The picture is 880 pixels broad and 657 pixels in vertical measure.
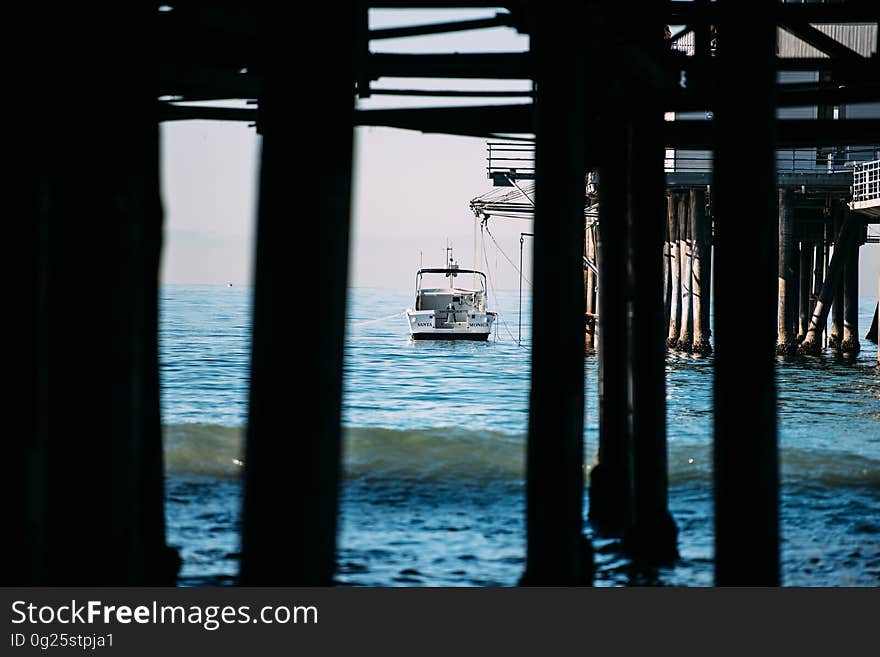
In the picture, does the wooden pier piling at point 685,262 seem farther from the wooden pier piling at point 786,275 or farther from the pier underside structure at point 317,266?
the pier underside structure at point 317,266

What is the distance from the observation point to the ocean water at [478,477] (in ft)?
28.8

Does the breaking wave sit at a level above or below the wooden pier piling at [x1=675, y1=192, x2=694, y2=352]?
below

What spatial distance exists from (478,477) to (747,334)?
31.0 ft

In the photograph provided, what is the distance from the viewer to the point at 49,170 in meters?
4.18

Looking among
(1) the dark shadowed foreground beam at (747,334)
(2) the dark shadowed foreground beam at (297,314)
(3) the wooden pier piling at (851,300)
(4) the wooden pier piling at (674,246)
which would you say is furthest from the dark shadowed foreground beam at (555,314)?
(3) the wooden pier piling at (851,300)

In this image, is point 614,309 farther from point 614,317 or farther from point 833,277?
point 833,277

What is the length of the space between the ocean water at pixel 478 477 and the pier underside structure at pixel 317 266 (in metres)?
0.75

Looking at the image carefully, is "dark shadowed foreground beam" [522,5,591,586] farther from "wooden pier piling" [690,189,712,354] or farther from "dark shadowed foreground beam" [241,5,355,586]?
"wooden pier piling" [690,189,712,354]

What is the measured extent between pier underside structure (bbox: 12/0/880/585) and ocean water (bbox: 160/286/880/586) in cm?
75

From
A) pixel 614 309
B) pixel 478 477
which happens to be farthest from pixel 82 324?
pixel 478 477

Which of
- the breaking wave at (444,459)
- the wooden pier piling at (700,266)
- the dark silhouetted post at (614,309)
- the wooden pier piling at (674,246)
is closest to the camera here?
the dark silhouetted post at (614,309)

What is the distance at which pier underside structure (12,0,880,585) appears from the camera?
3.98m

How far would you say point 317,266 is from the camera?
395cm

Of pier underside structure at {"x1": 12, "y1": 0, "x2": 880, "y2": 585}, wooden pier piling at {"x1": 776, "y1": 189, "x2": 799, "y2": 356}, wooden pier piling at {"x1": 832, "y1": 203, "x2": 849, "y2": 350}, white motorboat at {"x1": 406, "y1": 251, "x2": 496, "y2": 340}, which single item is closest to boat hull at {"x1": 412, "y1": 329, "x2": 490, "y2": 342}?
white motorboat at {"x1": 406, "y1": 251, "x2": 496, "y2": 340}
